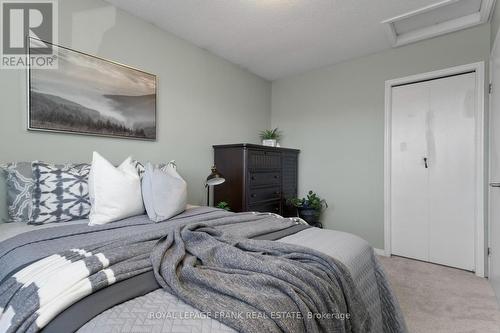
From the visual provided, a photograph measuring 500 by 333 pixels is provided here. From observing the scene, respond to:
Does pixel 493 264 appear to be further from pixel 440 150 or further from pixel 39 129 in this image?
pixel 39 129

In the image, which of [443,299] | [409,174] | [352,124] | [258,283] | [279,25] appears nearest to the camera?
[258,283]

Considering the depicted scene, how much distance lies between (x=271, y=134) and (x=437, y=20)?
222cm

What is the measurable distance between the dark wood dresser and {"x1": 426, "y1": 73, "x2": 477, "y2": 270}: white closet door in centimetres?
165

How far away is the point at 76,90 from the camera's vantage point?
1.93m

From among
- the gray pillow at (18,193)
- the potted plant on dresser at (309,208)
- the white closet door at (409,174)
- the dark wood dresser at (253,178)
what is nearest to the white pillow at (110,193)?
the gray pillow at (18,193)

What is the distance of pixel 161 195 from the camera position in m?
1.67

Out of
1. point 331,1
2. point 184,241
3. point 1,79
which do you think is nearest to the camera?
point 184,241

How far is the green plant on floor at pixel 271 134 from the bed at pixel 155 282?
2489 millimetres

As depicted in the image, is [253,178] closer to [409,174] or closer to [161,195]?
[161,195]

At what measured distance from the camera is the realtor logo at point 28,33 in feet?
5.51

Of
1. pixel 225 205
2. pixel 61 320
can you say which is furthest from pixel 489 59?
pixel 61 320

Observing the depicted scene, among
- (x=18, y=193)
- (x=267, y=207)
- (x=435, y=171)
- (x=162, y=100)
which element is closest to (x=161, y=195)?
(x=18, y=193)

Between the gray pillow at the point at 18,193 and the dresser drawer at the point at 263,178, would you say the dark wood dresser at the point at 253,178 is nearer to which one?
the dresser drawer at the point at 263,178

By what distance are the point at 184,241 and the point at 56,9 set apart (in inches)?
80.8
